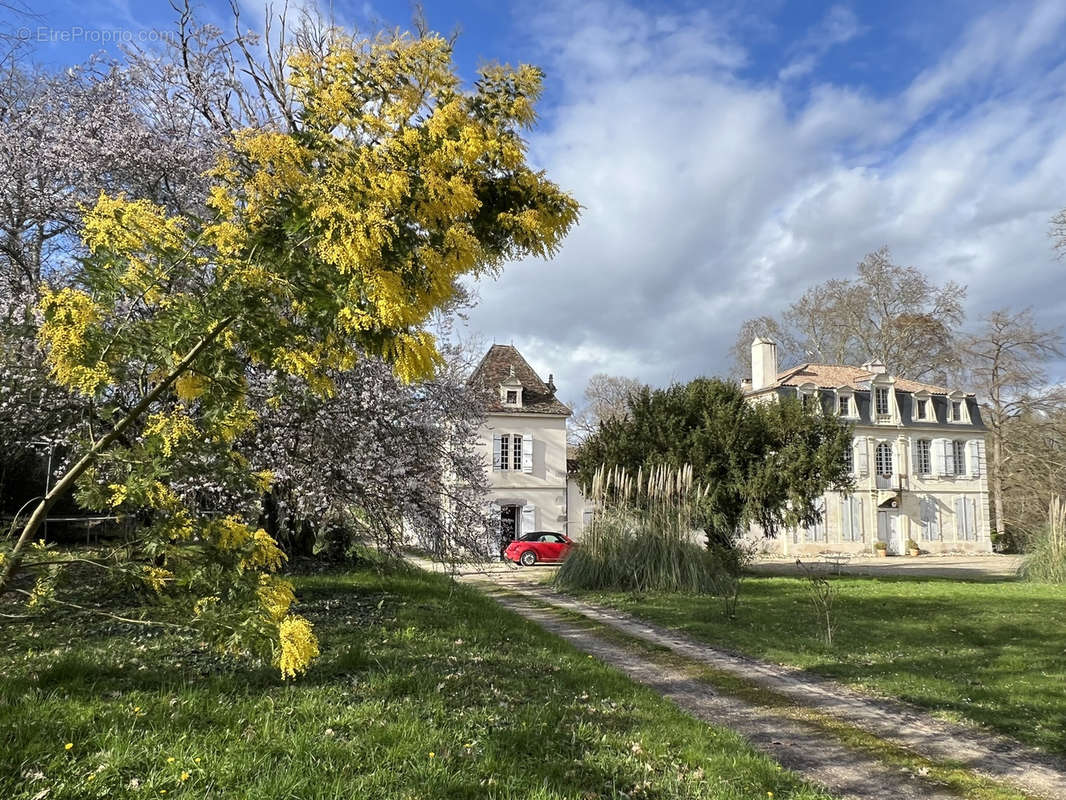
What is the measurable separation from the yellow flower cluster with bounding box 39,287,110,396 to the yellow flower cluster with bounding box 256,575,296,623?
1403 millimetres

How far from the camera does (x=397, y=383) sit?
10195 millimetres

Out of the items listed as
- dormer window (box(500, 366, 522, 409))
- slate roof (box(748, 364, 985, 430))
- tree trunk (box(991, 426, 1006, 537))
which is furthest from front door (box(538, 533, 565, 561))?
tree trunk (box(991, 426, 1006, 537))

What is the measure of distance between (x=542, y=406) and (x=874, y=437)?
1729 centimetres

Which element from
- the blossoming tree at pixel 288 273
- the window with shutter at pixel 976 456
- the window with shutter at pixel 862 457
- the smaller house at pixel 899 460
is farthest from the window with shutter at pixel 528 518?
the blossoming tree at pixel 288 273

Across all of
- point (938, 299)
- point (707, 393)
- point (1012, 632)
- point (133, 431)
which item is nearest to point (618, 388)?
point (938, 299)

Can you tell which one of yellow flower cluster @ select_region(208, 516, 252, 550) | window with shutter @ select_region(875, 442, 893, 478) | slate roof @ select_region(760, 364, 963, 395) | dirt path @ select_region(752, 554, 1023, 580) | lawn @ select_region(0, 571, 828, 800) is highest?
slate roof @ select_region(760, 364, 963, 395)

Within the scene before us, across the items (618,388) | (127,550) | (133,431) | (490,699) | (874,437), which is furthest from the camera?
(618,388)

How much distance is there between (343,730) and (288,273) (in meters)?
2.56

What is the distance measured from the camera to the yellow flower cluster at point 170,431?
3.86 metres

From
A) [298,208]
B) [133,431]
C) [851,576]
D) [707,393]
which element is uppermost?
[707,393]

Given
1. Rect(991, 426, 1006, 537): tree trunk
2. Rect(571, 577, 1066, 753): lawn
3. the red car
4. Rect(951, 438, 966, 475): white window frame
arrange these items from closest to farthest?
Rect(571, 577, 1066, 753): lawn < the red car < Rect(951, 438, 966, 475): white window frame < Rect(991, 426, 1006, 537): tree trunk

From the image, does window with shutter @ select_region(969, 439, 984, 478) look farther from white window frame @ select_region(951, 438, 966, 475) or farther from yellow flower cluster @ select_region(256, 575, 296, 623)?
yellow flower cluster @ select_region(256, 575, 296, 623)

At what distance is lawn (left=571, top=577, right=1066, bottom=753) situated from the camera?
20.4 feet

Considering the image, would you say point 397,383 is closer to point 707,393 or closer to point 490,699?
point 490,699
